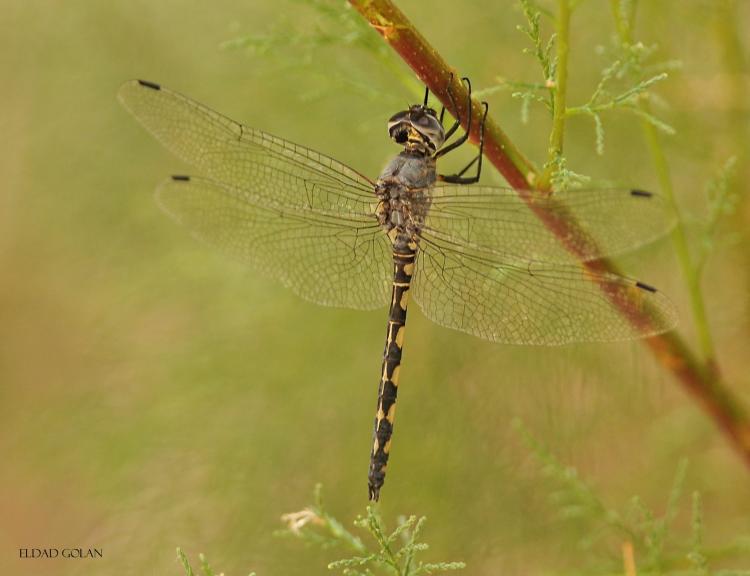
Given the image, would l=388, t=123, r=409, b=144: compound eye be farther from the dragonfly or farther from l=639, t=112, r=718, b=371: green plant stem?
l=639, t=112, r=718, b=371: green plant stem

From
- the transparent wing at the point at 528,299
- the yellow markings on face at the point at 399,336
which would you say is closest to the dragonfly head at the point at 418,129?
the transparent wing at the point at 528,299

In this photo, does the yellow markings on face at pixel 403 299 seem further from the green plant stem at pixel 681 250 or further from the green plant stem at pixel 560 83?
the green plant stem at pixel 560 83

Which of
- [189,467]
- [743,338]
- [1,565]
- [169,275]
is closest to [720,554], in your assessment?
[743,338]

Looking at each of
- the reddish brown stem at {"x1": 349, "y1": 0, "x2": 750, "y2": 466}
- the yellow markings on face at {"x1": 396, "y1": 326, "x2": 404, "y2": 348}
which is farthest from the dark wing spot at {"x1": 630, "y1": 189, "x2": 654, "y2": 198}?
the yellow markings on face at {"x1": 396, "y1": 326, "x2": 404, "y2": 348}

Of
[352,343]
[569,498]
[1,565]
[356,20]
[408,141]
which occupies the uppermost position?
[356,20]

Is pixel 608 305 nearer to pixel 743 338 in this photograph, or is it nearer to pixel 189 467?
pixel 743 338

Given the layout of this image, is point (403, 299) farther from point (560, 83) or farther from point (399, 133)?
point (560, 83)

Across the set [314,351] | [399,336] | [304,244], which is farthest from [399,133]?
[314,351]

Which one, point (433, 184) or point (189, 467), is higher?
point (433, 184)
